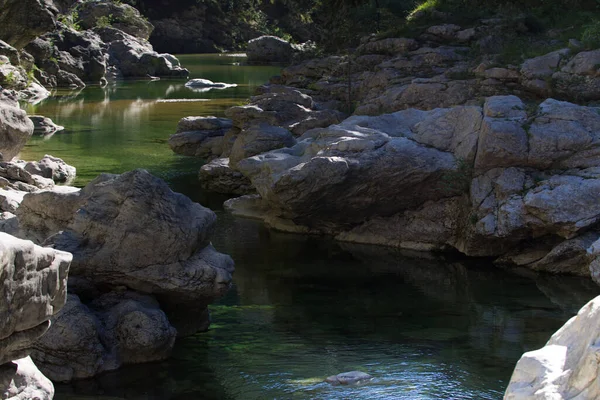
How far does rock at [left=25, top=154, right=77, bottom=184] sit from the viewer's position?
17.8 meters

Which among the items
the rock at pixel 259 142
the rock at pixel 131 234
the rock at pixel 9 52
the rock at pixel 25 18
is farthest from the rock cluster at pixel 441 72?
the rock at pixel 131 234

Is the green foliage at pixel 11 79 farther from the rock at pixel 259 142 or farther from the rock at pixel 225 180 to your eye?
the rock at pixel 259 142

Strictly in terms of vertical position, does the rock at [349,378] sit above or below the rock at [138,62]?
below

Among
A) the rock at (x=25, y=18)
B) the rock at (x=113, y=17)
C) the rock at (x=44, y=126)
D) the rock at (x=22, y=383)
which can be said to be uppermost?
the rock at (x=113, y=17)

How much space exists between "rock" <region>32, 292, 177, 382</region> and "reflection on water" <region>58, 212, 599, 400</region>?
16 centimetres

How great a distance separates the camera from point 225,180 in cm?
1831

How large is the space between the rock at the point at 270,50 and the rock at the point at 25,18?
26.7 m

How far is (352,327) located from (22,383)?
592cm

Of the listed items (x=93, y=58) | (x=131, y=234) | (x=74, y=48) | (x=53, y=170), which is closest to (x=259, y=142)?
(x=53, y=170)

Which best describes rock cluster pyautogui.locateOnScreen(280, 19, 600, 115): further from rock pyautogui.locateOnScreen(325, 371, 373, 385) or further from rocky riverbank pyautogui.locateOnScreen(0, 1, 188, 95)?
rock pyautogui.locateOnScreen(325, 371, 373, 385)

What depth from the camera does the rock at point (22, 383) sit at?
4945 millimetres

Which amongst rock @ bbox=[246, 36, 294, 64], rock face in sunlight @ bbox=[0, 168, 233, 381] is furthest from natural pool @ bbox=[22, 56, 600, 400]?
rock @ bbox=[246, 36, 294, 64]

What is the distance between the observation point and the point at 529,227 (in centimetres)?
1302

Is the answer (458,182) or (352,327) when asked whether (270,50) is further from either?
(352,327)
